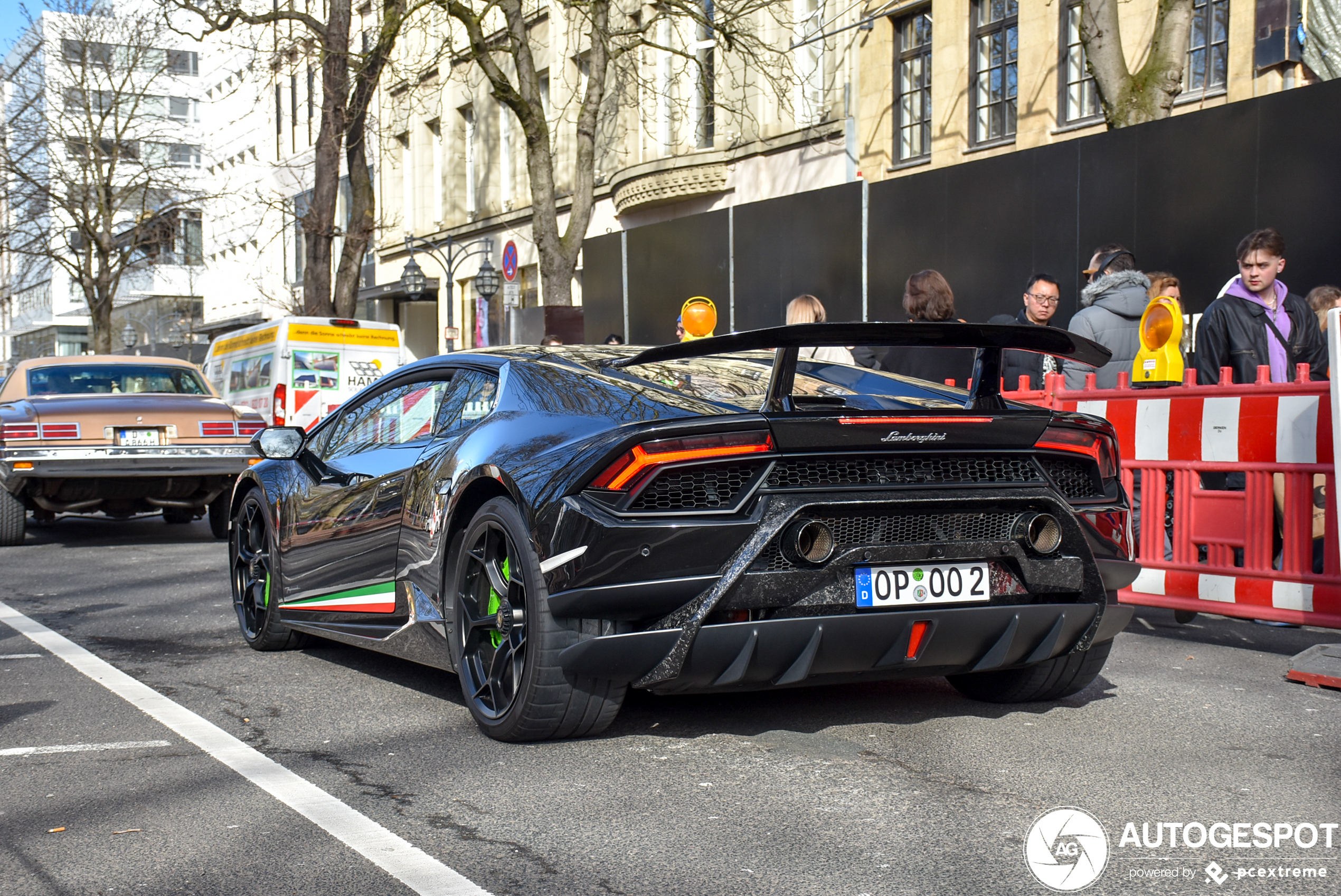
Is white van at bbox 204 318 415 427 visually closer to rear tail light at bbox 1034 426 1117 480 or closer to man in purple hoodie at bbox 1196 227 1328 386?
man in purple hoodie at bbox 1196 227 1328 386

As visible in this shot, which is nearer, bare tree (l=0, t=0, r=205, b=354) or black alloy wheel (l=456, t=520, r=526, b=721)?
black alloy wheel (l=456, t=520, r=526, b=721)

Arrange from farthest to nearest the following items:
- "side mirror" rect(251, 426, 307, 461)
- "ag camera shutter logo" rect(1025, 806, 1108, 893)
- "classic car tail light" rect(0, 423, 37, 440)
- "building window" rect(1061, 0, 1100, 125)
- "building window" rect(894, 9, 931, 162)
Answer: "building window" rect(894, 9, 931, 162)
"building window" rect(1061, 0, 1100, 125)
"classic car tail light" rect(0, 423, 37, 440)
"side mirror" rect(251, 426, 307, 461)
"ag camera shutter logo" rect(1025, 806, 1108, 893)

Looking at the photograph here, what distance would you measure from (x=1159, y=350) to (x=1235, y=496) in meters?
1.03

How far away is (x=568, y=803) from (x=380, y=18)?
22244mm

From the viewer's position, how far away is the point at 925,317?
8359 millimetres

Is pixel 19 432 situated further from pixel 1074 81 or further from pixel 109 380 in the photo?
pixel 1074 81

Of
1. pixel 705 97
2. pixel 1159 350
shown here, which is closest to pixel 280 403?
pixel 705 97

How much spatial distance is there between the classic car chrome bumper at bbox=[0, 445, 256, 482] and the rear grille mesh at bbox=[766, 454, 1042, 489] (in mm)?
8105

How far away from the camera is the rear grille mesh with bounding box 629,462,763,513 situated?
4098 mm

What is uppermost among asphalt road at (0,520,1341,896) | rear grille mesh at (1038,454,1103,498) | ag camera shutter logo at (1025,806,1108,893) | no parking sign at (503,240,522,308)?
no parking sign at (503,240,522,308)

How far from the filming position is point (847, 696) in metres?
5.25

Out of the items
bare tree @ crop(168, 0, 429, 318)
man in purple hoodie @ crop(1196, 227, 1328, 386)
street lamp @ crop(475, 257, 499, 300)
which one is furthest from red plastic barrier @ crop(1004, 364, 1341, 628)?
street lamp @ crop(475, 257, 499, 300)

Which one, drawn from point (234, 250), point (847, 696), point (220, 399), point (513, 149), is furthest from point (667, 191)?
point (234, 250)

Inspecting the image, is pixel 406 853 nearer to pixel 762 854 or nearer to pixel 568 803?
pixel 568 803
